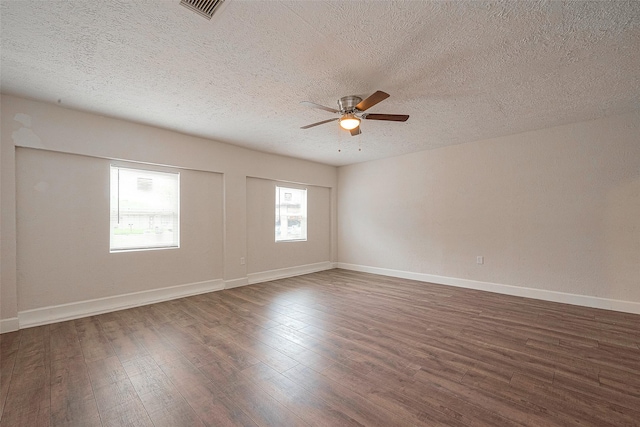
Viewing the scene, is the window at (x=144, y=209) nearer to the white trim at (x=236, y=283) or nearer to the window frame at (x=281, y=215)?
the white trim at (x=236, y=283)

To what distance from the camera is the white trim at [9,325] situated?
2945 millimetres

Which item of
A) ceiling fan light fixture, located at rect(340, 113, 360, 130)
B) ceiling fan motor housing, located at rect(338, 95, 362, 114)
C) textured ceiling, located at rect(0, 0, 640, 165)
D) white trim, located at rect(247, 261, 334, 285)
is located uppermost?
textured ceiling, located at rect(0, 0, 640, 165)

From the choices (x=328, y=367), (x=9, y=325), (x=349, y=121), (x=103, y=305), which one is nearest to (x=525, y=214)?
(x=349, y=121)

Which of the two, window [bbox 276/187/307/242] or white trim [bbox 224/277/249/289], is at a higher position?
window [bbox 276/187/307/242]

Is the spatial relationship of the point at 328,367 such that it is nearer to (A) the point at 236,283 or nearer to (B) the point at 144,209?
(A) the point at 236,283

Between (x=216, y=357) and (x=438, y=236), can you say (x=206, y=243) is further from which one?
(x=438, y=236)

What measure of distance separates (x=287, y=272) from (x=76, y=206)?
12.3 feet

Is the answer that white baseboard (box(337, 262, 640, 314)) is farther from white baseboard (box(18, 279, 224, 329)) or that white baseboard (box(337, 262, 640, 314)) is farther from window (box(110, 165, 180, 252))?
window (box(110, 165, 180, 252))

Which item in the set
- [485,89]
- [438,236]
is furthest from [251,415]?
[438,236]

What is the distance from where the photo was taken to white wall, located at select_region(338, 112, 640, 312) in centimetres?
362

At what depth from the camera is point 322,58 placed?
7.68ft

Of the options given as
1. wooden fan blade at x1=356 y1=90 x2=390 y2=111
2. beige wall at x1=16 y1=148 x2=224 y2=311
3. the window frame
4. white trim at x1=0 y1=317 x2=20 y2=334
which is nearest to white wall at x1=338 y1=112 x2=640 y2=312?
the window frame

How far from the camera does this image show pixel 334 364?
7.54 ft

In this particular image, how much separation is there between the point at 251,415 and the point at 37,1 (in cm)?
300
